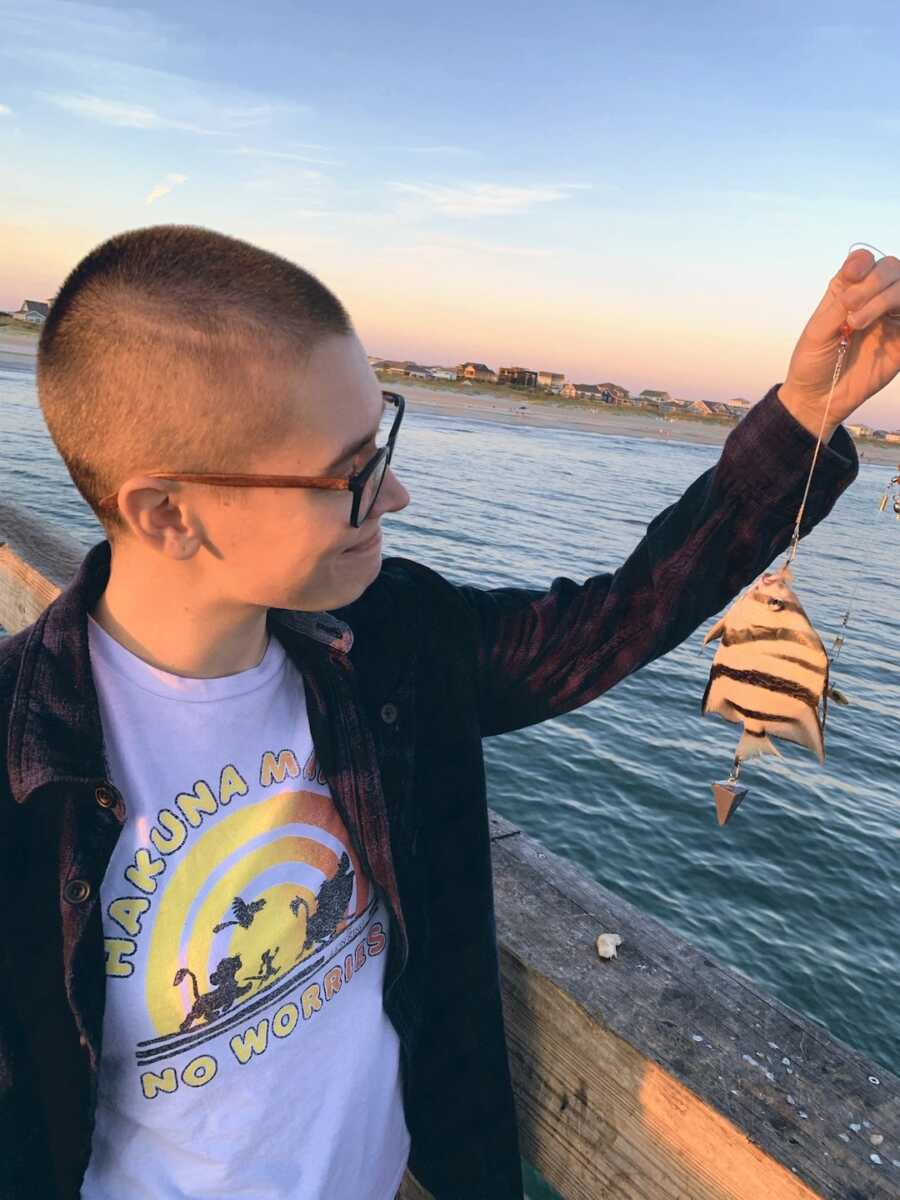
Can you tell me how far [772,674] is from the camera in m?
2.40

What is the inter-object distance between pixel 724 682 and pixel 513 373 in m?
156

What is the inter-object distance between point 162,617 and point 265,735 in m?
0.35

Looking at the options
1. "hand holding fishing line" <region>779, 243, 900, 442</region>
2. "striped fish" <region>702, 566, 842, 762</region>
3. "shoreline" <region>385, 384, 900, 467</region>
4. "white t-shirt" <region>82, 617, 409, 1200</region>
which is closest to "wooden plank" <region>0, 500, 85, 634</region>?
"white t-shirt" <region>82, 617, 409, 1200</region>

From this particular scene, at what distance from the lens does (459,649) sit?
2.18 m

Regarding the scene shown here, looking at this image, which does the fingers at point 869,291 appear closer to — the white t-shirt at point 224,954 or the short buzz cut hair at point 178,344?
the short buzz cut hair at point 178,344

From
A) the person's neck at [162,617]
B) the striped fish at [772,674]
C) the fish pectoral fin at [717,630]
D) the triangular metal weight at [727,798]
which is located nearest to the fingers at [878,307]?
the striped fish at [772,674]

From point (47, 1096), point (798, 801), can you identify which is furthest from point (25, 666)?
point (798, 801)

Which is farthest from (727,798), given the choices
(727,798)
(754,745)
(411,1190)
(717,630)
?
(411,1190)

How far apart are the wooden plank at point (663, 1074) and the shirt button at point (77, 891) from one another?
1.12 m

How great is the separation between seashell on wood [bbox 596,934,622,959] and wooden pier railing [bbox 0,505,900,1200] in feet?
0.06

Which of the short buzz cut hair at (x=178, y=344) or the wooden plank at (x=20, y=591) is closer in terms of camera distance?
the short buzz cut hair at (x=178, y=344)

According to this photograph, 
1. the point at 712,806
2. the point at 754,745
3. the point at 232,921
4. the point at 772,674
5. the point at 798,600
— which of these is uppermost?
the point at 798,600

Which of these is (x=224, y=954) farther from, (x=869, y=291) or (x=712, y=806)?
(x=712, y=806)

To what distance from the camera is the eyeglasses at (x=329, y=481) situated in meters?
1.67
